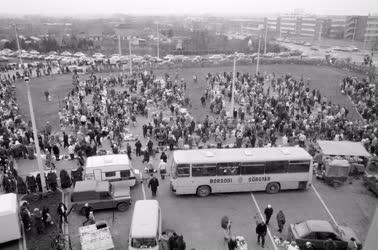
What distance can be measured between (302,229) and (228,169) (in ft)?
16.2

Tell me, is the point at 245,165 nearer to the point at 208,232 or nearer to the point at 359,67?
the point at 208,232

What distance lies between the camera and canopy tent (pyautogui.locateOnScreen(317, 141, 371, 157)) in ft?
67.5

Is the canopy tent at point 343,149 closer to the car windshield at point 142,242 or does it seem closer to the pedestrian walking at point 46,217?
the car windshield at point 142,242

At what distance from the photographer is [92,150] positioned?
22141mm

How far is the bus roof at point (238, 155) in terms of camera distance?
1778 cm

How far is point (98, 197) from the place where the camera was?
16.6m

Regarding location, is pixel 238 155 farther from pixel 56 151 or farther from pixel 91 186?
pixel 56 151

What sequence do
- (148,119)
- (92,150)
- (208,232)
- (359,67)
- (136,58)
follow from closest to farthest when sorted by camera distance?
(208,232)
(92,150)
(148,119)
(359,67)
(136,58)

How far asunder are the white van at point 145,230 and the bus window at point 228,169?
4826 millimetres

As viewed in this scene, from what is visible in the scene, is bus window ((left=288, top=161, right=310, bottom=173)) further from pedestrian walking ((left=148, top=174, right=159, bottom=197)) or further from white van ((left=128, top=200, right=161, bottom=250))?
white van ((left=128, top=200, right=161, bottom=250))

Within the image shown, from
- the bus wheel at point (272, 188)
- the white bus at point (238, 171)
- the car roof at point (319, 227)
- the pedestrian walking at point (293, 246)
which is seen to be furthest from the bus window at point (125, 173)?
the car roof at point (319, 227)

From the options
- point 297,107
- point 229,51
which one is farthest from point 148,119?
point 229,51

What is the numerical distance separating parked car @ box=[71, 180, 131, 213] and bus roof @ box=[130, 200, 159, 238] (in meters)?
2.58

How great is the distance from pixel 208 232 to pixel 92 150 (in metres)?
10.1
